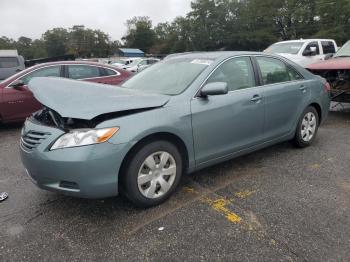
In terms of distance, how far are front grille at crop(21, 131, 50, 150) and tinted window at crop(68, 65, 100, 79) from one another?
4.27 meters

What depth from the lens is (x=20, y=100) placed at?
22.2 feet

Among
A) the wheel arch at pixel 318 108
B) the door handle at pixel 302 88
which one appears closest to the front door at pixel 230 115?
the door handle at pixel 302 88

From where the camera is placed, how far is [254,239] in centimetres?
278

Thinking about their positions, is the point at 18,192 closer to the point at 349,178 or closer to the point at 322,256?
the point at 322,256

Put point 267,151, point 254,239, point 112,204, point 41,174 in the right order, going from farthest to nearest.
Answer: point 267,151, point 112,204, point 41,174, point 254,239

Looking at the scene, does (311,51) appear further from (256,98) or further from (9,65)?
(9,65)

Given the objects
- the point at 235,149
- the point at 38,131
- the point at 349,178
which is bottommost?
the point at 349,178

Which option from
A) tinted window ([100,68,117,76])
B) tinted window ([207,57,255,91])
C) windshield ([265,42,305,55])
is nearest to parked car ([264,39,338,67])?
windshield ([265,42,305,55])

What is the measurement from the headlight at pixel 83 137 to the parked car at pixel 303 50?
9.20m

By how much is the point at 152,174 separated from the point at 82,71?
4.90 m

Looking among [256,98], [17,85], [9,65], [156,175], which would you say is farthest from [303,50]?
[9,65]

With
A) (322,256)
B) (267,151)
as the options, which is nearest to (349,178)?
(267,151)

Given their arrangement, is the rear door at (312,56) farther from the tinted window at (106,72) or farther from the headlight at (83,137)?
the headlight at (83,137)

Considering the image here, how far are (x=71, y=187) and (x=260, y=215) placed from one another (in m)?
1.73
